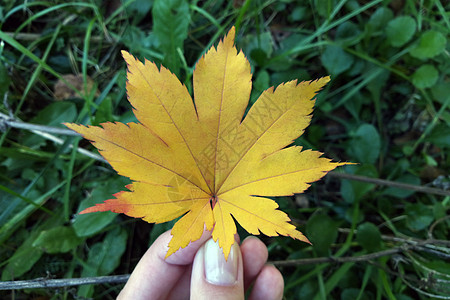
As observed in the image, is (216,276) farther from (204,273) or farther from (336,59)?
(336,59)

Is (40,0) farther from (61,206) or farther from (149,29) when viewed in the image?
(61,206)

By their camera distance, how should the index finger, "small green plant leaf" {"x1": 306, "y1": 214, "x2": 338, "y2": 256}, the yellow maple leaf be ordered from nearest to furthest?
the yellow maple leaf
the index finger
"small green plant leaf" {"x1": 306, "y1": 214, "x2": 338, "y2": 256}

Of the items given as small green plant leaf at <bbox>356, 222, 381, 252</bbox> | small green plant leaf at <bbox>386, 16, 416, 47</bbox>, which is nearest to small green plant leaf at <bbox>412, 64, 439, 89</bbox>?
small green plant leaf at <bbox>386, 16, 416, 47</bbox>

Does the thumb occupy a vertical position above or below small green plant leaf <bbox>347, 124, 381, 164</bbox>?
above

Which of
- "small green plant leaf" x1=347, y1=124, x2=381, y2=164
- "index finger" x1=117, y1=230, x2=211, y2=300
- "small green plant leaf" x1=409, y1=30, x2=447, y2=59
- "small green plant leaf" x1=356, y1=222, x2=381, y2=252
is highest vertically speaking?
"small green plant leaf" x1=409, y1=30, x2=447, y2=59

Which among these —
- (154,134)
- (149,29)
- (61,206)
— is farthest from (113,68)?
(154,134)

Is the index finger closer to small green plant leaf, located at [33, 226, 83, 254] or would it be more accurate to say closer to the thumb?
the thumb

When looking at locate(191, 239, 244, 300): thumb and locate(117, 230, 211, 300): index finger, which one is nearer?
locate(191, 239, 244, 300): thumb
